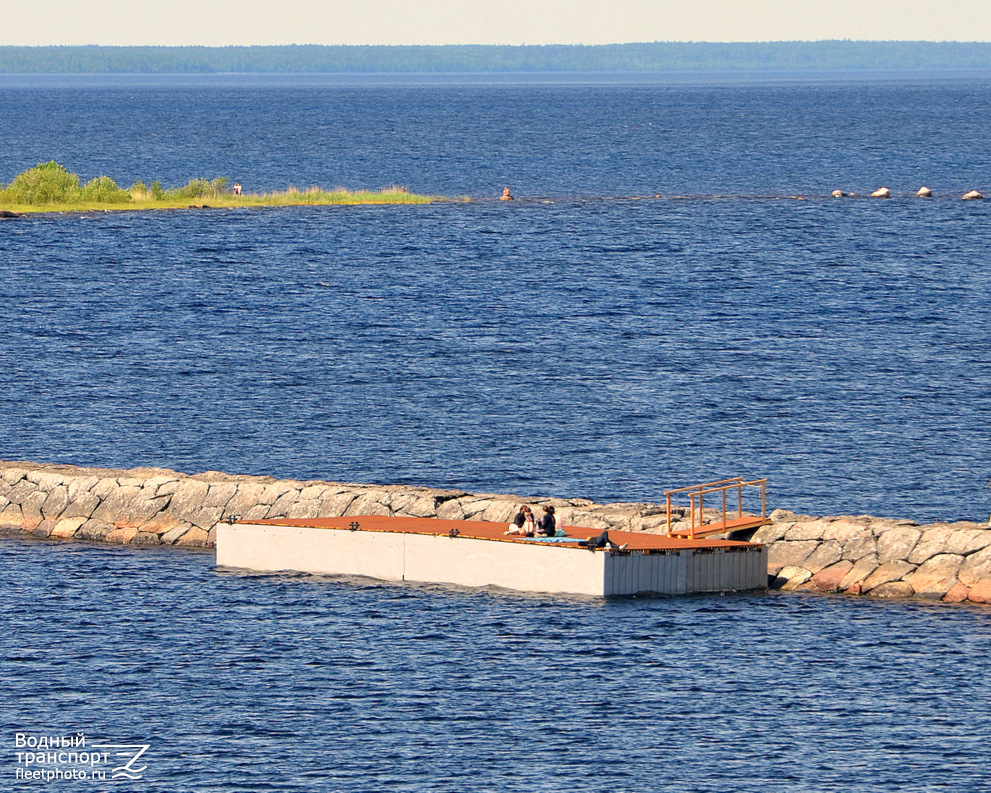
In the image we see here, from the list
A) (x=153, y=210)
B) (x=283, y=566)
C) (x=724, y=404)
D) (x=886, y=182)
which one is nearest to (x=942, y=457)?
(x=724, y=404)

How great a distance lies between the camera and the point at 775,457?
68.3m

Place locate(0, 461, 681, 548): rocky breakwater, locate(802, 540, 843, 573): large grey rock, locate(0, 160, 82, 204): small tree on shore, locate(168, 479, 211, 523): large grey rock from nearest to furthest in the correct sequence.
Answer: locate(802, 540, 843, 573): large grey rock, locate(0, 461, 681, 548): rocky breakwater, locate(168, 479, 211, 523): large grey rock, locate(0, 160, 82, 204): small tree on shore

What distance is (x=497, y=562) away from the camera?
4938 cm

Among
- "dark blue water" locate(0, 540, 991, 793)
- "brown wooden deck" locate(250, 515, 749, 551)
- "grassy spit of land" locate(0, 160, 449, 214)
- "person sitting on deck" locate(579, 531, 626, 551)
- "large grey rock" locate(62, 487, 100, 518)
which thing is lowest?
"dark blue water" locate(0, 540, 991, 793)

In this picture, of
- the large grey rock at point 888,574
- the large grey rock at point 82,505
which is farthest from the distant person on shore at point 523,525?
the large grey rock at point 82,505

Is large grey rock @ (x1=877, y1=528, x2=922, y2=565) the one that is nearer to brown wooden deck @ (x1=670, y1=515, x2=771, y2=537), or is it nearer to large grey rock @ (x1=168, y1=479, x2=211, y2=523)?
brown wooden deck @ (x1=670, y1=515, x2=771, y2=537)

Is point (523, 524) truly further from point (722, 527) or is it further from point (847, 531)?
point (847, 531)

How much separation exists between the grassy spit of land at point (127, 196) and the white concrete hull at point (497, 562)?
11359cm

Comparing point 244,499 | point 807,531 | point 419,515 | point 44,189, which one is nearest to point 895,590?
A: point 807,531

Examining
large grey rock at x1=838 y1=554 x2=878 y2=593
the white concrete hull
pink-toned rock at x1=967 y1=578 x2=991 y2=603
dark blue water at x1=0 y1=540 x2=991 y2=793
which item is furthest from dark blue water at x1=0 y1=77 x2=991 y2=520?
dark blue water at x1=0 y1=540 x2=991 y2=793

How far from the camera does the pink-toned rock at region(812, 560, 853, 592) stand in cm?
4991

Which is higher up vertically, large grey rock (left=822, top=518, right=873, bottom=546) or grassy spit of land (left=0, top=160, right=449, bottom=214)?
grassy spit of land (left=0, top=160, right=449, bottom=214)

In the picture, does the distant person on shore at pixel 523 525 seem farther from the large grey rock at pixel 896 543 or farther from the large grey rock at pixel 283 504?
the large grey rock at pixel 896 543

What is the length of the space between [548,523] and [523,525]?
742mm
